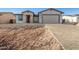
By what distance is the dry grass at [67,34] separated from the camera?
131 centimetres

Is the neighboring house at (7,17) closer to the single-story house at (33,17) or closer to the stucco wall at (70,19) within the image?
the single-story house at (33,17)

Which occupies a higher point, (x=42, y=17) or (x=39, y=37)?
(x=42, y=17)

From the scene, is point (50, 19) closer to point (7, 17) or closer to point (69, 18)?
point (69, 18)

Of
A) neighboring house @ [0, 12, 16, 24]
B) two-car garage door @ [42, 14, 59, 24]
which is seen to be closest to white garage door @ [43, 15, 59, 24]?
two-car garage door @ [42, 14, 59, 24]

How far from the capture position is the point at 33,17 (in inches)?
54.7

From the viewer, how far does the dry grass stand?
1.31 metres

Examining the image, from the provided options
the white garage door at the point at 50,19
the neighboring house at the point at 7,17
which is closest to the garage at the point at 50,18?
the white garage door at the point at 50,19

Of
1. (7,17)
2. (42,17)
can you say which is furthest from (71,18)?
(7,17)

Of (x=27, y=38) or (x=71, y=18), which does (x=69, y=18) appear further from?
(x=27, y=38)

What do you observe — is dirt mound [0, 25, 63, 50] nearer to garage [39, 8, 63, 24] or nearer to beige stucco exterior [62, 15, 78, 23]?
garage [39, 8, 63, 24]

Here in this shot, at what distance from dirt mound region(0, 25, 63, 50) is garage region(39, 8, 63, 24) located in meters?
0.07

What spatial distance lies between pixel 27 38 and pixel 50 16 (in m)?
0.29
